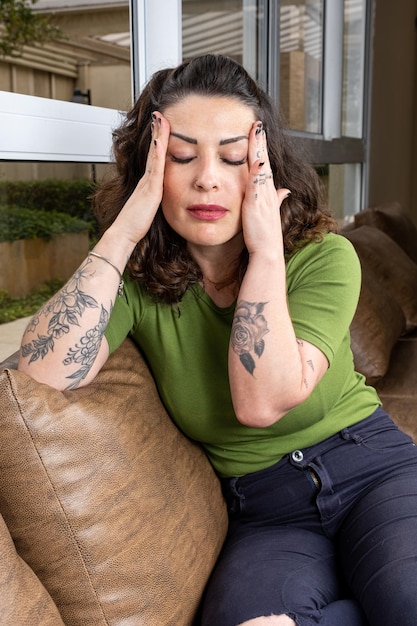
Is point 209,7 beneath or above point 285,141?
above

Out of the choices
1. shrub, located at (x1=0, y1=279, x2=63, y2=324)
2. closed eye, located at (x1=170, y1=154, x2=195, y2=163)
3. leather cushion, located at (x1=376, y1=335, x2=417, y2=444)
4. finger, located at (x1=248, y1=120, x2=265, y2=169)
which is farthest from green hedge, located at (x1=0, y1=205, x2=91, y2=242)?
leather cushion, located at (x1=376, y1=335, x2=417, y2=444)

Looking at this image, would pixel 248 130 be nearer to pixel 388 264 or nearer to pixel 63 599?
pixel 63 599

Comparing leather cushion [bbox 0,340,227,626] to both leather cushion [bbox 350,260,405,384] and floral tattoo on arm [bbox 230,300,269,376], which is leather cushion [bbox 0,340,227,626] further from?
leather cushion [bbox 350,260,405,384]

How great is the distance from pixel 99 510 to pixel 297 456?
429mm

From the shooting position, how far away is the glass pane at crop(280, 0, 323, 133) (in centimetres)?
374

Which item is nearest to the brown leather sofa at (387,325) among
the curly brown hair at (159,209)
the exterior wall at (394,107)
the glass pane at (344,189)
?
the glass pane at (344,189)

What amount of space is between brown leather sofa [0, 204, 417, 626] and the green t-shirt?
2.4 inches

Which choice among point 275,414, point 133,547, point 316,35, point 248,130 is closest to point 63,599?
point 133,547

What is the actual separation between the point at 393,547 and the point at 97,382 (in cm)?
54

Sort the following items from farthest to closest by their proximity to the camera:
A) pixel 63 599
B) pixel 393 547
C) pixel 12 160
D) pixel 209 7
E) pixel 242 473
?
pixel 209 7 < pixel 12 160 < pixel 242 473 < pixel 393 547 < pixel 63 599

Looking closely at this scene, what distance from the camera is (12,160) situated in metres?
1.51

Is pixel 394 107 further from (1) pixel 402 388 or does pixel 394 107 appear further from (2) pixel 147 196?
(2) pixel 147 196

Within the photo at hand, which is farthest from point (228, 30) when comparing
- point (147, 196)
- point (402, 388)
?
point (147, 196)

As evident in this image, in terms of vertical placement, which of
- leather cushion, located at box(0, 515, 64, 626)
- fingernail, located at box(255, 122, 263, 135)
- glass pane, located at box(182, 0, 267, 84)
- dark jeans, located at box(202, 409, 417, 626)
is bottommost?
dark jeans, located at box(202, 409, 417, 626)
